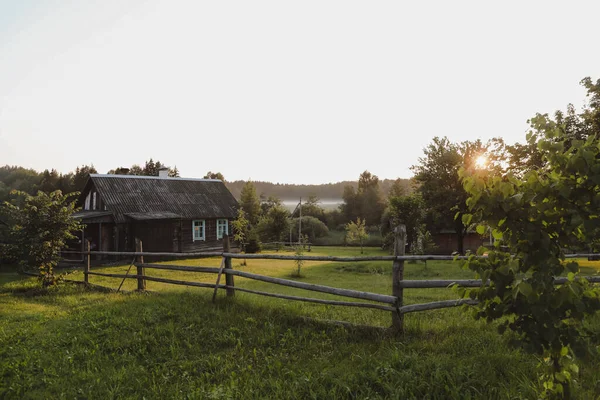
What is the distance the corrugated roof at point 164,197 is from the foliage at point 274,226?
503 inches

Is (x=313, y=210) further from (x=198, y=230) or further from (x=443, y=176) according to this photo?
(x=198, y=230)

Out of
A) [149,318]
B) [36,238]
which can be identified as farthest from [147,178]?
[149,318]

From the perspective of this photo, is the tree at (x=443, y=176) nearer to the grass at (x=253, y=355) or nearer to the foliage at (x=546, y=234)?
the grass at (x=253, y=355)

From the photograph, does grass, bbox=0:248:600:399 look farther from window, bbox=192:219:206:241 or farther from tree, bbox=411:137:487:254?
tree, bbox=411:137:487:254

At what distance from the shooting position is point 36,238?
1219 centimetres

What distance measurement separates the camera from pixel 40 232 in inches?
486

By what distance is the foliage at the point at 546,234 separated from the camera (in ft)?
8.10

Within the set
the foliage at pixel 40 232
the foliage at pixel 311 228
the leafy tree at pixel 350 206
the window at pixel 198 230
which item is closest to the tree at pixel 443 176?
the window at pixel 198 230

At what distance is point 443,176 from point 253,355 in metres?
29.2

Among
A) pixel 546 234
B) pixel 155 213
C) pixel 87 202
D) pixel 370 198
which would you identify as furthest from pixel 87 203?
pixel 370 198

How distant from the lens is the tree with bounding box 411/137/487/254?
30.3 meters

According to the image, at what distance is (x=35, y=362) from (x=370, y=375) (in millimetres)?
5063

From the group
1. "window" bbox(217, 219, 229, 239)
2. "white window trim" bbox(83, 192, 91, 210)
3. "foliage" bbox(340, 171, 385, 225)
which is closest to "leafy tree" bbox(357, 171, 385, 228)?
"foliage" bbox(340, 171, 385, 225)

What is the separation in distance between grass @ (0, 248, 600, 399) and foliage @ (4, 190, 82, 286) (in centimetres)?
459
